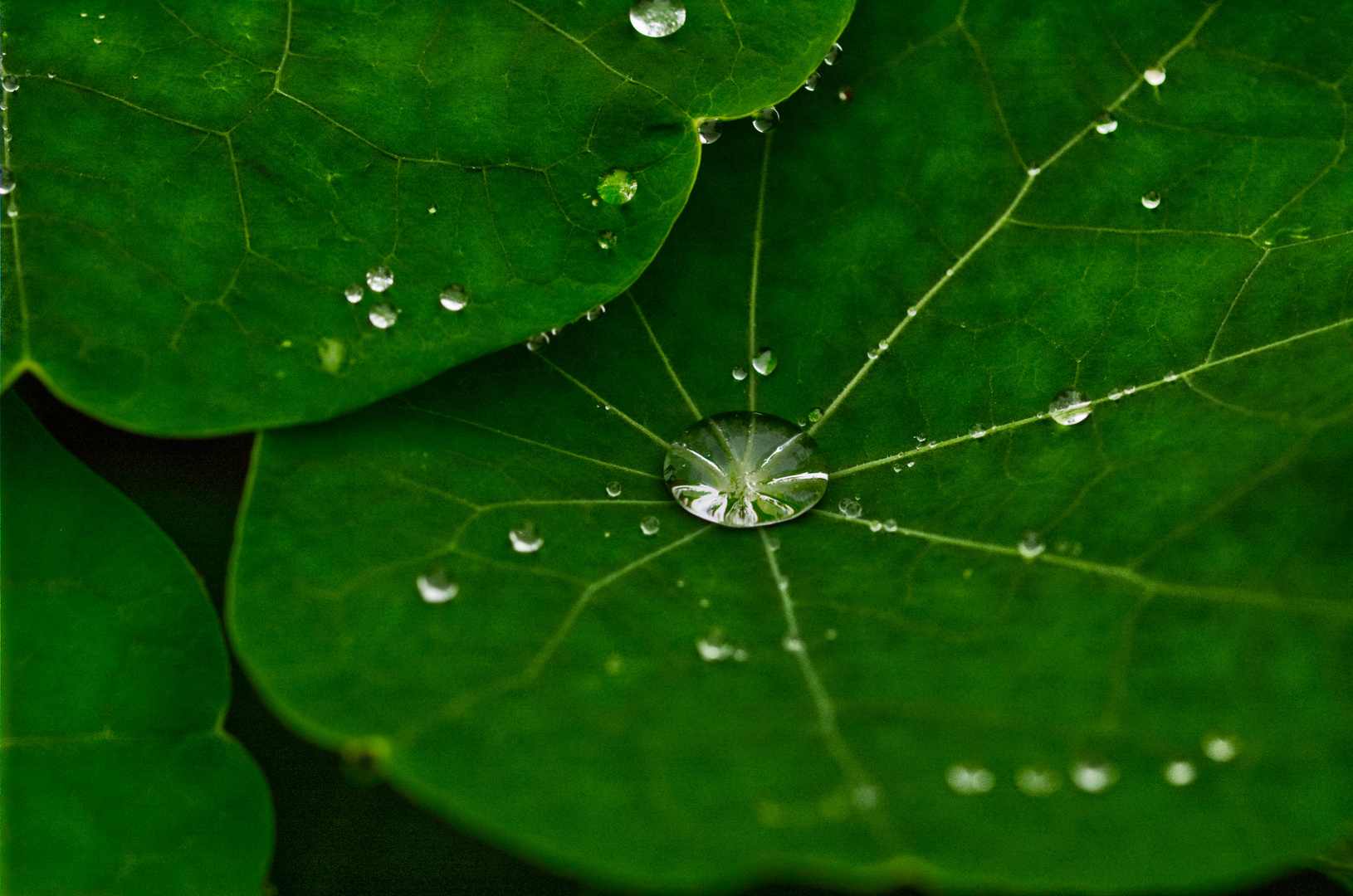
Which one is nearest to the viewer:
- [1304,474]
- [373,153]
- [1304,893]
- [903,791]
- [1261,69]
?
[903,791]

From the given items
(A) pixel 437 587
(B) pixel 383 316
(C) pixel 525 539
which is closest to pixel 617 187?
(B) pixel 383 316

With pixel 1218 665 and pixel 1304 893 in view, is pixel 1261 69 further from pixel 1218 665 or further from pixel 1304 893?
pixel 1304 893

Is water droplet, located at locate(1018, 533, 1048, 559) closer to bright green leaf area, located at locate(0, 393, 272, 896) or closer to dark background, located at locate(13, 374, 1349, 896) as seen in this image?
dark background, located at locate(13, 374, 1349, 896)

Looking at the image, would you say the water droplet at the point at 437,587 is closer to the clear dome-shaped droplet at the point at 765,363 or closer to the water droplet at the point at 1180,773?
the clear dome-shaped droplet at the point at 765,363

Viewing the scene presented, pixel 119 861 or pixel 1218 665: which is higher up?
pixel 1218 665

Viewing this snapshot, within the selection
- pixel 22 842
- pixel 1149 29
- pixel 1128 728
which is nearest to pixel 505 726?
pixel 1128 728

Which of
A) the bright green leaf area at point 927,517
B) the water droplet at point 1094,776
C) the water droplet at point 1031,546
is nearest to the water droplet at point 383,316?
the bright green leaf area at point 927,517

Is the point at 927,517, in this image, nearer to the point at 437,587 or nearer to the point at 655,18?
the point at 437,587
